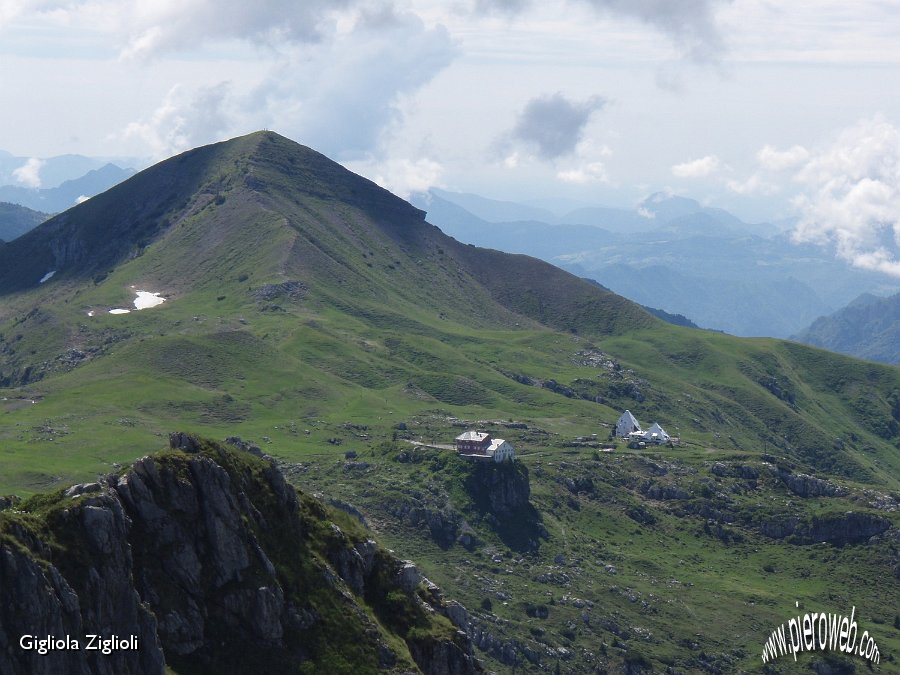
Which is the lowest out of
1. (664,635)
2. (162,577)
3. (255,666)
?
(664,635)

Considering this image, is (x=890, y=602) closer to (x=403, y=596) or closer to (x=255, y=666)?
(x=403, y=596)

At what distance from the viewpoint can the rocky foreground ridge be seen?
2466 inches

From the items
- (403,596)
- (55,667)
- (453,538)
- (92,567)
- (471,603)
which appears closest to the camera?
(55,667)

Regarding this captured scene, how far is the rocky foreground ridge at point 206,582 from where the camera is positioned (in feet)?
205

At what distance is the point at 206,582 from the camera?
73.1 m

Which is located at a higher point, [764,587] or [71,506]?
[71,506]

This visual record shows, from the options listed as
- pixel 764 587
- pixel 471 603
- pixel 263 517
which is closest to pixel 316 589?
pixel 263 517

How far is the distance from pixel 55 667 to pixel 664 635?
412 feet

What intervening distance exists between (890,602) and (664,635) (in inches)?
1720

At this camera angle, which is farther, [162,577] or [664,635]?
[664,635]

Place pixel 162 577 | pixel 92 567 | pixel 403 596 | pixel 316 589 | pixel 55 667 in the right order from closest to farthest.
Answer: pixel 55 667
pixel 92 567
pixel 162 577
pixel 316 589
pixel 403 596

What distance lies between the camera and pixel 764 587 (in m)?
198

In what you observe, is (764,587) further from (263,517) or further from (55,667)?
(55,667)

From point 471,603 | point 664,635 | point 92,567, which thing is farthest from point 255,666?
point 664,635
